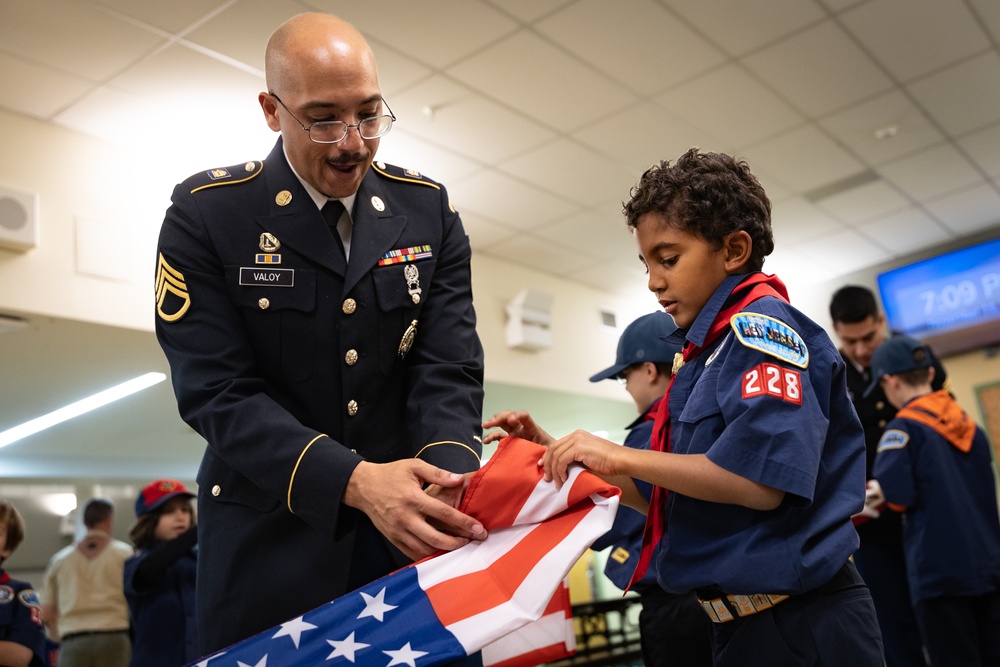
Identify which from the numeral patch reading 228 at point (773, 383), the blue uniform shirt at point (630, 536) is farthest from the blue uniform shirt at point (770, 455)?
the blue uniform shirt at point (630, 536)

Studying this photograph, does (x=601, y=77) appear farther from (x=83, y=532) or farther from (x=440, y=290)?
(x=83, y=532)

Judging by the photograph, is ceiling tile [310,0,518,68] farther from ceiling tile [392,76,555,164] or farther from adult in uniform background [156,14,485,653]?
adult in uniform background [156,14,485,653]

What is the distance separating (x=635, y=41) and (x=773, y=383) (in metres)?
3.85

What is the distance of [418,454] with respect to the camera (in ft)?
5.37

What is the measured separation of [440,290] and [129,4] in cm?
321

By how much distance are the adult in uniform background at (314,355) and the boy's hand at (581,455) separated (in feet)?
0.49

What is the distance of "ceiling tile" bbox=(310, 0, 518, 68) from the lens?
14.7 ft

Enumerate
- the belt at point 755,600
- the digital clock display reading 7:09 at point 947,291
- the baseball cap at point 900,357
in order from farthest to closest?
the digital clock display reading 7:09 at point 947,291
the baseball cap at point 900,357
the belt at point 755,600

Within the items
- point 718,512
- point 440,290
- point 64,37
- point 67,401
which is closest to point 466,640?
point 718,512

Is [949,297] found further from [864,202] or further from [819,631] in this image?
[819,631]

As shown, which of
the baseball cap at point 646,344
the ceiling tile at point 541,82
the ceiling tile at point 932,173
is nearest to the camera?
the baseball cap at point 646,344

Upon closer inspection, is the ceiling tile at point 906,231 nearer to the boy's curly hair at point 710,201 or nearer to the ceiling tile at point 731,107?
the ceiling tile at point 731,107

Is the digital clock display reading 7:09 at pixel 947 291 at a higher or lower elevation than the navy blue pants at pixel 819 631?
higher

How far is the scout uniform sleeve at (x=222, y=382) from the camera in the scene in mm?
1507
